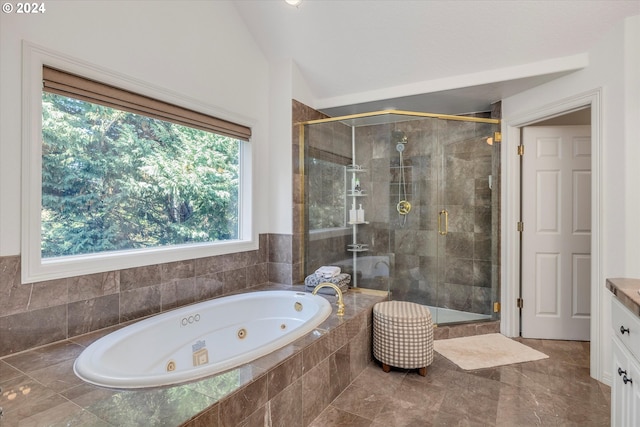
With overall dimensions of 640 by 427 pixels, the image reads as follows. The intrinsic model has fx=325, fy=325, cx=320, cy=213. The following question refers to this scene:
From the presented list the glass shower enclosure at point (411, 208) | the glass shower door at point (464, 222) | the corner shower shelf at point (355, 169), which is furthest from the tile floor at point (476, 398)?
the corner shower shelf at point (355, 169)

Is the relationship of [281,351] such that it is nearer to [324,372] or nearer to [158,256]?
[324,372]

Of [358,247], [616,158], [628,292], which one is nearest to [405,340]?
[358,247]

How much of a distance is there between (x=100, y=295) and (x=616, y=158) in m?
3.34

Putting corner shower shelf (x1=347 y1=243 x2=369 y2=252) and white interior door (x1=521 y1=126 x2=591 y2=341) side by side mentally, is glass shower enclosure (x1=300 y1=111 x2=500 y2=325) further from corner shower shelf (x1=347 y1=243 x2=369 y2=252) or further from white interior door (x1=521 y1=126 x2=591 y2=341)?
white interior door (x1=521 y1=126 x2=591 y2=341)

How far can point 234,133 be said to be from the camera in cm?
283

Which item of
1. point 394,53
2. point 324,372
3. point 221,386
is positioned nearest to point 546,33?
point 394,53

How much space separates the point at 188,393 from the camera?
1.22 metres

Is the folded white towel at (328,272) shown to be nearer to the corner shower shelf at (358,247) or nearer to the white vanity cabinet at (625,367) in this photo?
the corner shower shelf at (358,247)

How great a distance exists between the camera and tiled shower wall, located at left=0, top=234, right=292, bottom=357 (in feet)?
5.17

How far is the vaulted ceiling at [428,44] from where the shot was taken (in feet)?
7.46

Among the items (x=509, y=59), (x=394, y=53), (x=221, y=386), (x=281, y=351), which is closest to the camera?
(x=221, y=386)

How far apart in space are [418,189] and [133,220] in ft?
8.61

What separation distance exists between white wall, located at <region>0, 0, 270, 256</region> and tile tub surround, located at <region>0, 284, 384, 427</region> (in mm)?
601

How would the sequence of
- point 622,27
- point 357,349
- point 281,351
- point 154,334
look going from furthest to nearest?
point 357,349, point 622,27, point 154,334, point 281,351
